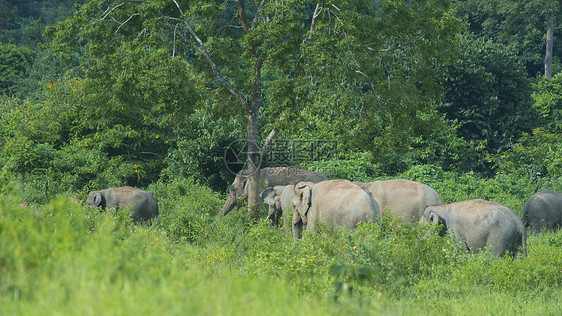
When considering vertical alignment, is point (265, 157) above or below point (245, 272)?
above

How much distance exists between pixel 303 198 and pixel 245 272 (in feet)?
14.3

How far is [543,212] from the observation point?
1316cm

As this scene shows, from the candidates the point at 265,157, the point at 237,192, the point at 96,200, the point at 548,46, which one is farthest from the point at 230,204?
the point at 548,46

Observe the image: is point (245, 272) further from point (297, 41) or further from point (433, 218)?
point (297, 41)

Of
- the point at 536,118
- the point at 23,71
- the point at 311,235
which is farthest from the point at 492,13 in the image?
the point at 311,235

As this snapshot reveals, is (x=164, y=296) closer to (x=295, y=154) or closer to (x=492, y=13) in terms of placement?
(x=295, y=154)

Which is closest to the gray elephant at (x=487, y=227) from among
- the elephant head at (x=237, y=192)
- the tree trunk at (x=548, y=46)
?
the elephant head at (x=237, y=192)

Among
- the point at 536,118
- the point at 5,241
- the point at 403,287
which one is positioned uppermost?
the point at 536,118

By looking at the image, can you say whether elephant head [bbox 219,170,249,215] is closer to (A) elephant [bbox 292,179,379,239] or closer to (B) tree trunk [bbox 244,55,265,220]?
(B) tree trunk [bbox 244,55,265,220]

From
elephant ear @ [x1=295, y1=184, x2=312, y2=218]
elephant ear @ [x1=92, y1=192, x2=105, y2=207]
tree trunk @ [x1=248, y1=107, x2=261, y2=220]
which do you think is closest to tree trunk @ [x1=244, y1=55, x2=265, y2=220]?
tree trunk @ [x1=248, y1=107, x2=261, y2=220]

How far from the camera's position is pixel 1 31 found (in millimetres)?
38938

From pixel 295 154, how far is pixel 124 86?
855 cm

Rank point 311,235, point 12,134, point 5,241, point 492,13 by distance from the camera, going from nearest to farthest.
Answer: point 5,241 → point 311,235 → point 12,134 → point 492,13

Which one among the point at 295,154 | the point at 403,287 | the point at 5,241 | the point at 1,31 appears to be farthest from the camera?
the point at 1,31
